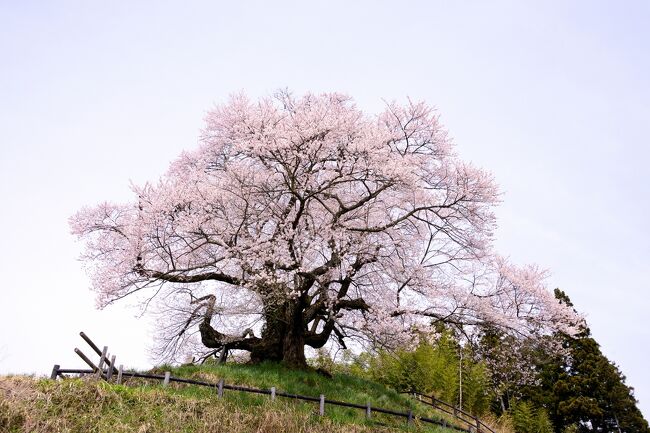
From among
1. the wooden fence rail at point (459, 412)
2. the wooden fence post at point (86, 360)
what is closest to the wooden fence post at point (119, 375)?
the wooden fence post at point (86, 360)

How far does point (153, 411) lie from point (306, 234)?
6596 millimetres

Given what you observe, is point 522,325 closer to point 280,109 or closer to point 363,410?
point 363,410

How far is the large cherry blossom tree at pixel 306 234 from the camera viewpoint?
550 inches

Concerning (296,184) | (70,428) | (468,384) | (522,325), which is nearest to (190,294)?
(296,184)

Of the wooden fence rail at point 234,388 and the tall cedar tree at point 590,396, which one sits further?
the tall cedar tree at point 590,396

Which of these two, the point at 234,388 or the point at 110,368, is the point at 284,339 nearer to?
the point at 234,388

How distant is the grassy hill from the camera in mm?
8688

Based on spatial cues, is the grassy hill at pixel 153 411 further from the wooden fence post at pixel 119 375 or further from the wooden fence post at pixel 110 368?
the wooden fence post at pixel 110 368

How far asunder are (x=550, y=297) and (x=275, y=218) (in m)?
9.32

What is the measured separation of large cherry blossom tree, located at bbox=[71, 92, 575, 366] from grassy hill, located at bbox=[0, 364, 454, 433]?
11.2ft

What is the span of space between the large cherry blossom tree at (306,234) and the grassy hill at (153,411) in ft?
11.2

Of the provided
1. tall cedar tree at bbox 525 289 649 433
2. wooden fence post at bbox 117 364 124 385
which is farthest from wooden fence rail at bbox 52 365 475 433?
tall cedar tree at bbox 525 289 649 433

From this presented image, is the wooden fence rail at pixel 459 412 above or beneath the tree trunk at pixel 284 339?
beneath

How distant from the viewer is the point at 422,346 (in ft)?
80.5
